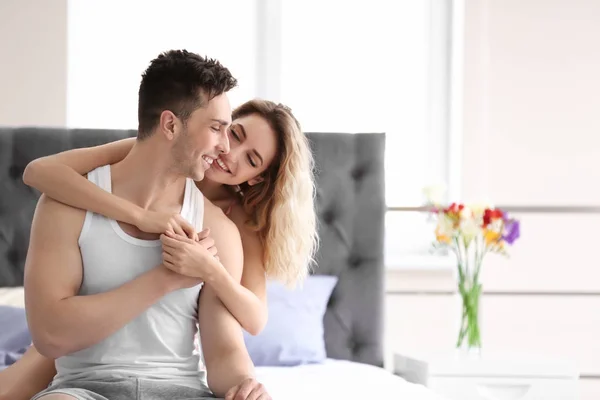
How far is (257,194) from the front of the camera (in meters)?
2.49

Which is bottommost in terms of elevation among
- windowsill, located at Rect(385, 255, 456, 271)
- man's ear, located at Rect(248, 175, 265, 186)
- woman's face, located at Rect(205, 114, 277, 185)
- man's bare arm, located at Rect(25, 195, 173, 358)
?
windowsill, located at Rect(385, 255, 456, 271)

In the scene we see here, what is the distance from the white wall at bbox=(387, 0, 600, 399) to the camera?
13.6ft

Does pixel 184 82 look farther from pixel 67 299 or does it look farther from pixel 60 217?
pixel 67 299

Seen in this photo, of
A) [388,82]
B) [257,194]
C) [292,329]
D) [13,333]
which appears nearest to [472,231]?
[292,329]

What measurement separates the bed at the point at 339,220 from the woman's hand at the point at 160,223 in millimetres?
1457

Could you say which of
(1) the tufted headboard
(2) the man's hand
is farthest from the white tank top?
(1) the tufted headboard

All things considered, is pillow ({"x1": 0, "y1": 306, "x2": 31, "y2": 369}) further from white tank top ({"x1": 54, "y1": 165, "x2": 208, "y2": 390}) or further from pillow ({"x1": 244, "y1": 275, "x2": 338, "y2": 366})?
white tank top ({"x1": 54, "y1": 165, "x2": 208, "y2": 390})

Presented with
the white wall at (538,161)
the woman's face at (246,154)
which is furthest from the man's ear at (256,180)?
the white wall at (538,161)

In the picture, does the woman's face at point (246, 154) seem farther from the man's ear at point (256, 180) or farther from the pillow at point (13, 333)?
the pillow at point (13, 333)

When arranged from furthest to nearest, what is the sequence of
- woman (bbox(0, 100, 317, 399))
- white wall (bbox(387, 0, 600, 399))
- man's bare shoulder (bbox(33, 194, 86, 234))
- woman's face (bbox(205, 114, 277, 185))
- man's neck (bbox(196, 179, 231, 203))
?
white wall (bbox(387, 0, 600, 399))
man's neck (bbox(196, 179, 231, 203))
woman's face (bbox(205, 114, 277, 185))
woman (bbox(0, 100, 317, 399))
man's bare shoulder (bbox(33, 194, 86, 234))

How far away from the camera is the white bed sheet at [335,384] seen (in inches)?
98.9

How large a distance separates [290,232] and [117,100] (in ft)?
6.88

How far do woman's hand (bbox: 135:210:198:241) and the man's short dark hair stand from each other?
0.21m

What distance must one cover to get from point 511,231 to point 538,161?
2.46ft
